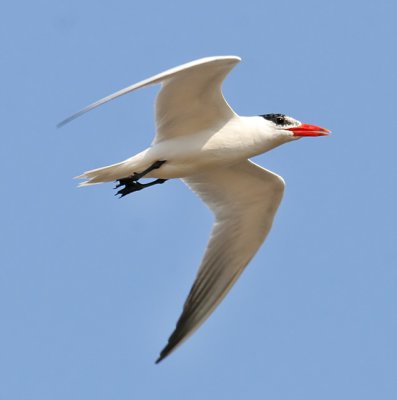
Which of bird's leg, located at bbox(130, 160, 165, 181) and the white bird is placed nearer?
the white bird

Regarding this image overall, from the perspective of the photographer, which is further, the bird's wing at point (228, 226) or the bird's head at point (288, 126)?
the bird's wing at point (228, 226)

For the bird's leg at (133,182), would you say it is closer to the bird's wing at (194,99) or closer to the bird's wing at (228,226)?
the bird's wing at (194,99)

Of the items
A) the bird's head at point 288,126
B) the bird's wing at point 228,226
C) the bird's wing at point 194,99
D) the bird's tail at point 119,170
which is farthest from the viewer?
the bird's wing at point 228,226

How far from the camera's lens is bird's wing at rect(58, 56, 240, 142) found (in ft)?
39.6

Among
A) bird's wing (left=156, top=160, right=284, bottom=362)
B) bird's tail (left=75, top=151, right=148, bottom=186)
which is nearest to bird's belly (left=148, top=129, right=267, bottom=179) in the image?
bird's tail (left=75, top=151, right=148, bottom=186)

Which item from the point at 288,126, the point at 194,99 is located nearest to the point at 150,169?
the point at 194,99

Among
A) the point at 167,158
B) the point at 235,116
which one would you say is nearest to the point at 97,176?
the point at 167,158

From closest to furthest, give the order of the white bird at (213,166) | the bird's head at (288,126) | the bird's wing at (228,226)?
the white bird at (213,166)
the bird's head at (288,126)
the bird's wing at (228,226)

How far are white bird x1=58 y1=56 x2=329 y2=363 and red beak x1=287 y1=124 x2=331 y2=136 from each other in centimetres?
1

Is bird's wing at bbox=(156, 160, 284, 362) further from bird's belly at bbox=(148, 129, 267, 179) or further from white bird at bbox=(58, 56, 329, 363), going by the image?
bird's belly at bbox=(148, 129, 267, 179)

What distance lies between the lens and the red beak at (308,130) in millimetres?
13234

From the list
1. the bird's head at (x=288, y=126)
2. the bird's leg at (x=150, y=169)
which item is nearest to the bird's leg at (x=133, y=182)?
the bird's leg at (x=150, y=169)

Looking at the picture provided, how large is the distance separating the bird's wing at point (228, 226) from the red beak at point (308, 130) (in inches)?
38.1

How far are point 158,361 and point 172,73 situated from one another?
13.4 ft
